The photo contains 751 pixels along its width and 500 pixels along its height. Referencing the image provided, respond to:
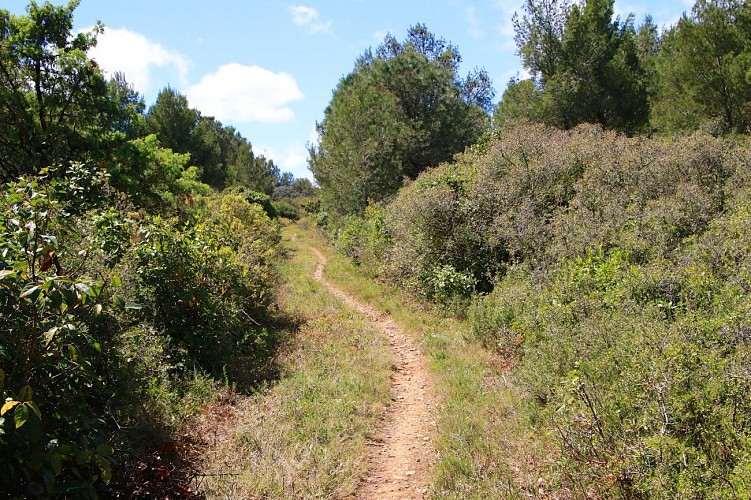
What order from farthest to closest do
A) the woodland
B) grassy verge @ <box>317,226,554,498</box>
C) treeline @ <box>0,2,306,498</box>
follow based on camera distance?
1. grassy verge @ <box>317,226,554,498</box>
2. the woodland
3. treeline @ <box>0,2,306,498</box>

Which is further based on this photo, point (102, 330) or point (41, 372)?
point (102, 330)

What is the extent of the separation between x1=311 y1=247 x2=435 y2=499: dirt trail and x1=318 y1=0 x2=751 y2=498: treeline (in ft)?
→ 4.32

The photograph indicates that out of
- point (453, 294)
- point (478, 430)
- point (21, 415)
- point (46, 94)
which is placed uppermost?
point (46, 94)

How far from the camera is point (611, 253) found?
762 cm

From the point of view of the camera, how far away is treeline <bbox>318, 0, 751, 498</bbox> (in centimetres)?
381

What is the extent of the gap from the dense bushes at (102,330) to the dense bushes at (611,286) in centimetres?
401

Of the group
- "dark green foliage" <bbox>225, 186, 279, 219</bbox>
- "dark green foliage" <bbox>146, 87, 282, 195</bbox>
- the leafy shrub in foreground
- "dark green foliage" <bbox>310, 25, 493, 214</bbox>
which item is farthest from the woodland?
"dark green foliage" <bbox>146, 87, 282, 195</bbox>

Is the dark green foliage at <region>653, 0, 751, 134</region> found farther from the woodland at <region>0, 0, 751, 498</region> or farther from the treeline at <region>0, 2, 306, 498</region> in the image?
the treeline at <region>0, 2, 306, 498</region>

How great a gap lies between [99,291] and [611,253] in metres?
7.41

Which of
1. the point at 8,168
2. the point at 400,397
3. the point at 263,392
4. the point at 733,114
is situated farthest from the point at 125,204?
the point at 733,114

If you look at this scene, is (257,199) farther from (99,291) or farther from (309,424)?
(99,291)

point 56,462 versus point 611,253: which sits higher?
point 56,462

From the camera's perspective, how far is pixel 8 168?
11.9 meters

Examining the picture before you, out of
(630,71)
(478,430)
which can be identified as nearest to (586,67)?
(630,71)
